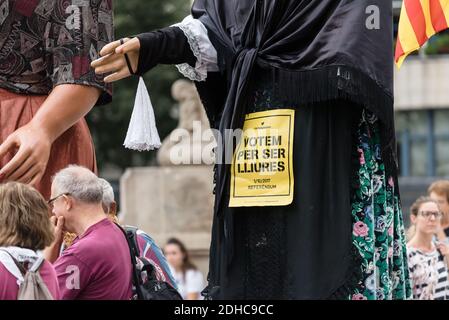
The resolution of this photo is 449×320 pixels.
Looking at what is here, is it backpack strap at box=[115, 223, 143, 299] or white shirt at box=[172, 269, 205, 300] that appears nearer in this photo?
backpack strap at box=[115, 223, 143, 299]

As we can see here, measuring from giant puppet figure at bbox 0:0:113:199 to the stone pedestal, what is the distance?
28.7 ft

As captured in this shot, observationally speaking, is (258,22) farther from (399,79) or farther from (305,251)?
(399,79)

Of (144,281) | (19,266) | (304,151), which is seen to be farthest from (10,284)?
(304,151)

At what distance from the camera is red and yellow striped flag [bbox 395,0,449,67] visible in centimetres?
506

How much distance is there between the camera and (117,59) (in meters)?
4.22

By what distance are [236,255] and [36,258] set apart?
2.41 feet

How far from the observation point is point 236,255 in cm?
432

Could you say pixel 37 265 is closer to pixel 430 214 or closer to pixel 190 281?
pixel 430 214

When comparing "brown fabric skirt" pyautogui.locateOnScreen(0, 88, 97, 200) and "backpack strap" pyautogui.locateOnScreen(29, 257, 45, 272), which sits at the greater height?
"brown fabric skirt" pyautogui.locateOnScreen(0, 88, 97, 200)

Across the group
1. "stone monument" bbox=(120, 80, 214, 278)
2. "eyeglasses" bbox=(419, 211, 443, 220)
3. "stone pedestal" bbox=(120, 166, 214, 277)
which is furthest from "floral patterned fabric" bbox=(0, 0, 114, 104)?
"stone pedestal" bbox=(120, 166, 214, 277)

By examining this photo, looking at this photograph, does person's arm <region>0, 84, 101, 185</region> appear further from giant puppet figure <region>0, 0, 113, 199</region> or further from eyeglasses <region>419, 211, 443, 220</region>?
eyeglasses <region>419, 211, 443, 220</region>

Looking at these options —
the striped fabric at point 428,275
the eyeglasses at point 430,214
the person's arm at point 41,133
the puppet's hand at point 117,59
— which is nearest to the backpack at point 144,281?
the person's arm at point 41,133

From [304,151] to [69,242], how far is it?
124 cm
